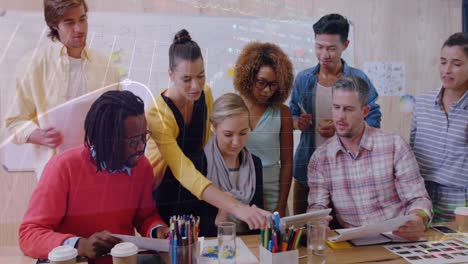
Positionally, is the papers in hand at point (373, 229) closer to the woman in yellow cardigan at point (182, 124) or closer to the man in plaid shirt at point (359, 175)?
the man in plaid shirt at point (359, 175)

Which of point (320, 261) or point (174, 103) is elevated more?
point (174, 103)

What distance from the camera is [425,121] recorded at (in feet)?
7.28

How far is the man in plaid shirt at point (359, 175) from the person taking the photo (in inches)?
81.0

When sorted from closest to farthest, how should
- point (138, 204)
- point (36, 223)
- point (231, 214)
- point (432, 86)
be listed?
1. point (36, 223)
2. point (138, 204)
3. point (231, 214)
4. point (432, 86)

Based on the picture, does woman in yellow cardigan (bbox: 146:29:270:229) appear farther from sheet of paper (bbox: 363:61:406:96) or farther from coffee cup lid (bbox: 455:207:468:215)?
coffee cup lid (bbox: 455:207:468:215)

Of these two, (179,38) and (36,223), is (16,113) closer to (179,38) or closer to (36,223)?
(36,223)

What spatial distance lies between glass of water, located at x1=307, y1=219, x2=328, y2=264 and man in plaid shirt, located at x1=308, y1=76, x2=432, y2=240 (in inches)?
14.8

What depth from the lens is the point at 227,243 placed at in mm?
1614

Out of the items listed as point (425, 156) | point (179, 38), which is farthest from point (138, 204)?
point (425, 156)

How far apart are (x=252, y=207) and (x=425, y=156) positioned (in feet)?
3.15

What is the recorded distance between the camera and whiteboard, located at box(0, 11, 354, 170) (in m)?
1.60

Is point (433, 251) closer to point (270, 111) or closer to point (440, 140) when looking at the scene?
point (440, 140)

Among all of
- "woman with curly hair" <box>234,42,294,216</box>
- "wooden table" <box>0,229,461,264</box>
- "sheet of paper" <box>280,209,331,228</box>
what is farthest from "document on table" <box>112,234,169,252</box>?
"woman with curly hair" <box>234,42,294,216</box>

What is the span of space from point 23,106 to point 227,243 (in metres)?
0.91
